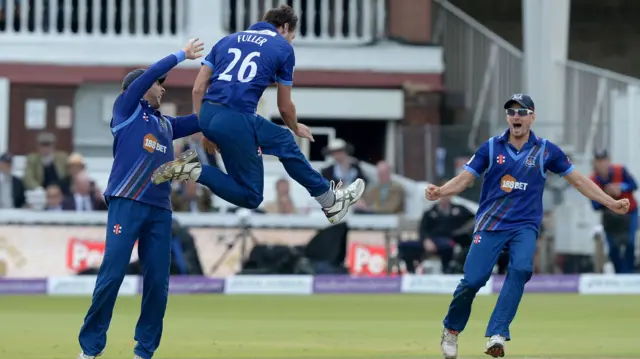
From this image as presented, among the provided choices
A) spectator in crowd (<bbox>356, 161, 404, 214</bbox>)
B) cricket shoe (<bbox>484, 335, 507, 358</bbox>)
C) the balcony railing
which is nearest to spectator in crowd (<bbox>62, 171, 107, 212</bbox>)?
spectator in crowd (<bbox>356, 161, 404, 214</bbox>)

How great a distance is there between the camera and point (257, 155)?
10273mm

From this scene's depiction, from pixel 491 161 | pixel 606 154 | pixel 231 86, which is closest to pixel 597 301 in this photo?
pixel 606 154

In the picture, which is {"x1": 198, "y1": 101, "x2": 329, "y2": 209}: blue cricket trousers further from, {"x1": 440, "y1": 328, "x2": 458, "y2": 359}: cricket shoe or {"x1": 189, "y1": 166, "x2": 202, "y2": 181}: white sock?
{"x1": 440, "y1": 328, "x2": 458, "y2": 359}: cricket shoe

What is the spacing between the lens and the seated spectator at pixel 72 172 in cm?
1994

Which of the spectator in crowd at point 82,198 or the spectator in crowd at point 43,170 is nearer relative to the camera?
the spectator in crowd at point 82,198

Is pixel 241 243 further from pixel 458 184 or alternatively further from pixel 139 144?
pixel 139 144

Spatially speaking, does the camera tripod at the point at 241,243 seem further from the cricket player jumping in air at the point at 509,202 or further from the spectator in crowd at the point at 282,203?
the cricket player jumping in air at the point at 509,202

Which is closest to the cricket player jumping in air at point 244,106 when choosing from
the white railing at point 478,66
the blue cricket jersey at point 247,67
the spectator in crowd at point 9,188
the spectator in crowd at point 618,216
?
the blue cricket jersey at point 247,67

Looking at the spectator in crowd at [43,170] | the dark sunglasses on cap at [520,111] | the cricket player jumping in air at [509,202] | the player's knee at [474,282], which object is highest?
the dark sunglasses on cap at [520,111]

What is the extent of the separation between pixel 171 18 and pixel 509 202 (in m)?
14.4

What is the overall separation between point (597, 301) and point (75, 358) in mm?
7932

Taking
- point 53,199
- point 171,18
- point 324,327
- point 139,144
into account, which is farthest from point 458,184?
point 171,18

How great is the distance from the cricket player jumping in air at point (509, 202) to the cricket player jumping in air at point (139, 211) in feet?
6.16

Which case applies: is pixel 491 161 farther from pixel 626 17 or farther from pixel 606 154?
pixel 626 17
